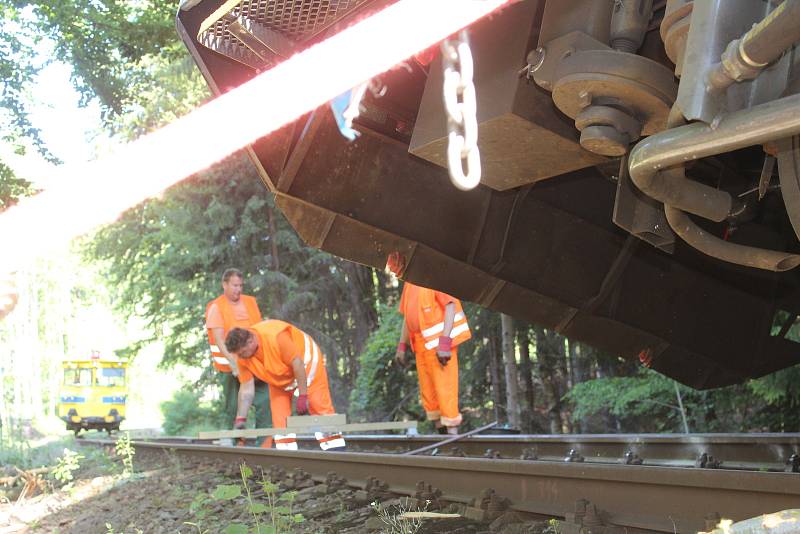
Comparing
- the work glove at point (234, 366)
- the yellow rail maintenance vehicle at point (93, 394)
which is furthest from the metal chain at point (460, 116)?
the yellow rail maintenance vehicle at point (93, 394)

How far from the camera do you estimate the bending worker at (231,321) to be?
8.16 meters

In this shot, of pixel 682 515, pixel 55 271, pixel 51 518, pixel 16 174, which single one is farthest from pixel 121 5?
pixel 55 271

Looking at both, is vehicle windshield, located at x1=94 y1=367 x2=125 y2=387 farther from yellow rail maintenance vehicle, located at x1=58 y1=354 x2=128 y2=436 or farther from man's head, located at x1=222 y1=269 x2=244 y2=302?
man's head, located at x1=222 y1=269 x2=244 y2=302

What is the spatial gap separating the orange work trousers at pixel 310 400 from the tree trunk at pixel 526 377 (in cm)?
458

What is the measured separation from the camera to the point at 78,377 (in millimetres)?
21484

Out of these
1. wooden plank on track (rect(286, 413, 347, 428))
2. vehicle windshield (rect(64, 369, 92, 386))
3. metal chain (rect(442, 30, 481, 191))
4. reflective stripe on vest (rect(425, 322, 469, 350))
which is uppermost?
vehicle windshield (rect(64, 369, 92, 386))

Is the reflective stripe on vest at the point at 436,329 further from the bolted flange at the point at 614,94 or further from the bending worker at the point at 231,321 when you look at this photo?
the bolted flange at the point at 614,94

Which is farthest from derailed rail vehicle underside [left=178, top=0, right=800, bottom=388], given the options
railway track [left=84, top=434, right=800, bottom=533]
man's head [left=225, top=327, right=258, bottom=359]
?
man's head [left=225, top=327, right=258, bottom=359]

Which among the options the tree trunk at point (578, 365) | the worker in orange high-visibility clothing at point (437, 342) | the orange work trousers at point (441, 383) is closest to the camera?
the worker in orange high-visibility clothing at point (437, 342)

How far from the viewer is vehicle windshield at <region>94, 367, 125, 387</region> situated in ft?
70.1

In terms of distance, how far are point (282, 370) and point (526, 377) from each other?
21.3 feet

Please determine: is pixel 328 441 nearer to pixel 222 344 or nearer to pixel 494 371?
pixel 222 344

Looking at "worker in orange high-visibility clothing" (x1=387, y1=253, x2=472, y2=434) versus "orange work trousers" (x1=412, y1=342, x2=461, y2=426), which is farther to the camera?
"orange work trousers" (x1=412, y1=342, x2=461, y2=426)

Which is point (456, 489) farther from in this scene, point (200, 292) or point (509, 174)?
point (200, 292)
